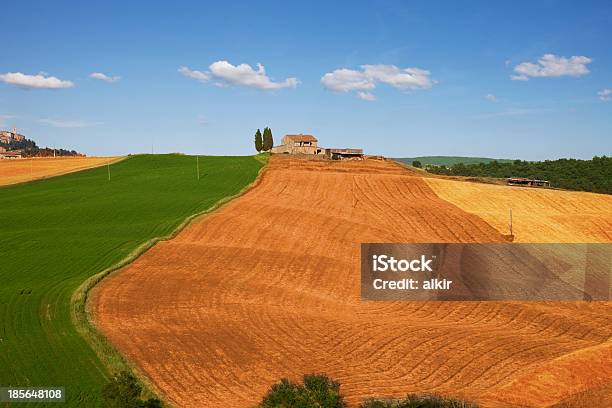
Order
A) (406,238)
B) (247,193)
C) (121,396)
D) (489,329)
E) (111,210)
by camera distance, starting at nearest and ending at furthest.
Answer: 1. (121,396)
2. (489,329)
3. (406,238)
4. (111,210)
5. (247,193)

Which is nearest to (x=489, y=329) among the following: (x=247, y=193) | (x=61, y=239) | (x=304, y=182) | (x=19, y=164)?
(x=61, y=239)

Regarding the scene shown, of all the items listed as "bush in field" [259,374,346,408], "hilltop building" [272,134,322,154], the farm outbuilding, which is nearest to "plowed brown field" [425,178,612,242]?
the farm outbuilding

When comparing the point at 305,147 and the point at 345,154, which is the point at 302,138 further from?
the point at 345,154

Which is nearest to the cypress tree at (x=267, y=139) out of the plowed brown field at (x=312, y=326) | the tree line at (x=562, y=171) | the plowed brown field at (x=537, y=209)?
the tree line at (x=562, y=171)

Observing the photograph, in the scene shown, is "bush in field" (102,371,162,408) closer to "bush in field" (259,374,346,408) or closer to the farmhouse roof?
"bush in field" (259,374,346,408)

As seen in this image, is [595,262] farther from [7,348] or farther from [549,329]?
[7,348]

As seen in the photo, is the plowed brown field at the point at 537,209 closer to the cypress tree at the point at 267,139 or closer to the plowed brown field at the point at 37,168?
the plowed brown field at the point at 37,168

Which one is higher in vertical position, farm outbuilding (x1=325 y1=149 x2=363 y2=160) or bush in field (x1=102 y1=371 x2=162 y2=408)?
farm outbuilding (x1=325 y1=149 x2=363 y2=160)
